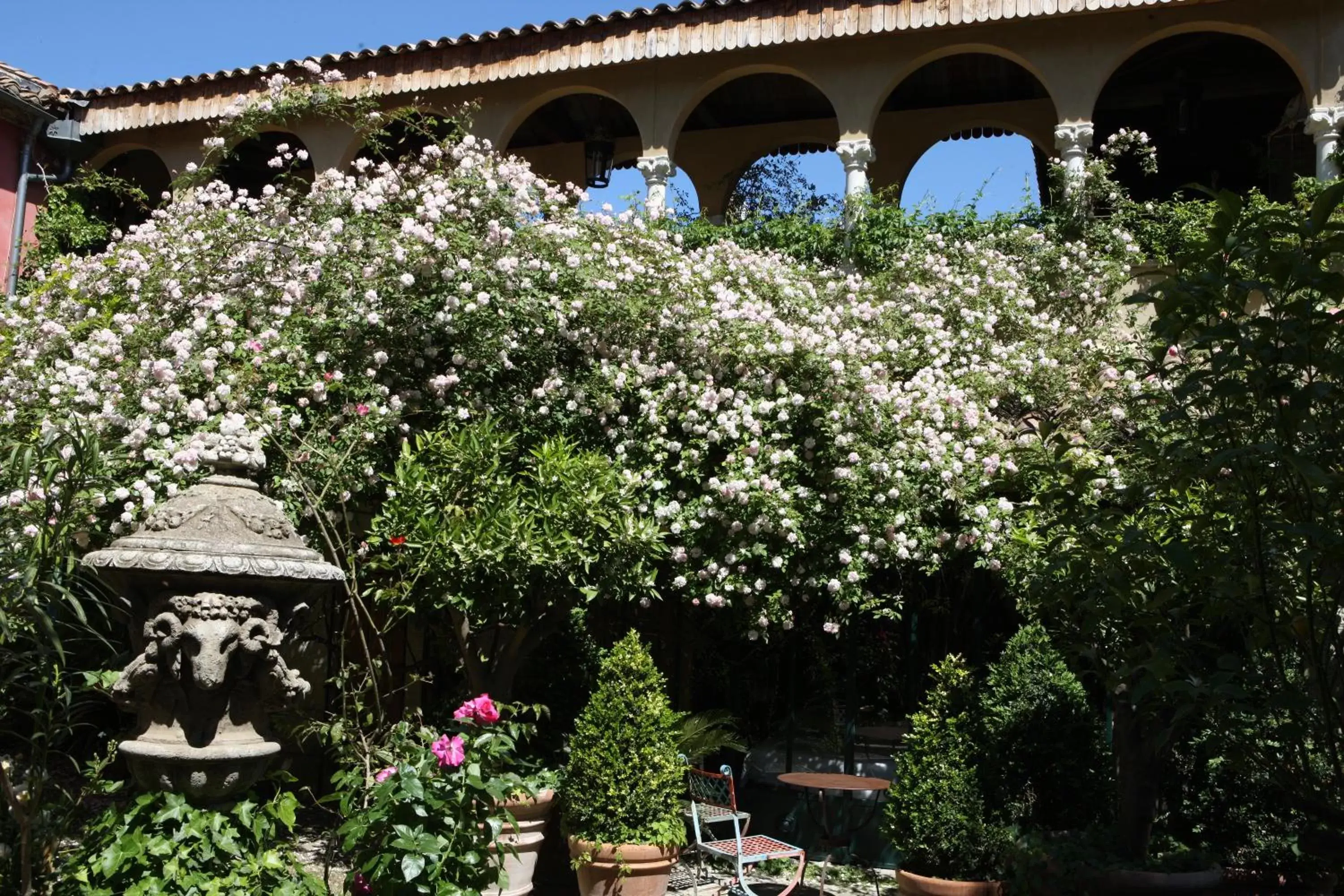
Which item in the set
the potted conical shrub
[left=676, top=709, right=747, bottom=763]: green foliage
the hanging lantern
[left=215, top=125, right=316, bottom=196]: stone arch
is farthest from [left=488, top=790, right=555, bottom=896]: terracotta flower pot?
[left=215, top=125, right=316, bottom=196]: stone arch

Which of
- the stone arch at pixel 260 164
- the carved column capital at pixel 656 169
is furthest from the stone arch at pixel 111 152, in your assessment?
the carved column capital at pixel 656 169

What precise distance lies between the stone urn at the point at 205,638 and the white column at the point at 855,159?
8.18 metres

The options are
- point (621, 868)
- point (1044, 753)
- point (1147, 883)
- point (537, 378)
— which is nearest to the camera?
point (1147, 883)

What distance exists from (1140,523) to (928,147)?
10294 millimetres

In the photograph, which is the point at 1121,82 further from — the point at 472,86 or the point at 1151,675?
the point at 1151,675

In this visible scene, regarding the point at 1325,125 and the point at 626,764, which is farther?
the point at 1325,125

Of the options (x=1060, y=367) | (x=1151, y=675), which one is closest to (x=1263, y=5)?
(x=1060, y=367)

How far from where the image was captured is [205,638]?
167 inches

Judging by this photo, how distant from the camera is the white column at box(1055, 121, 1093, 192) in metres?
10.9

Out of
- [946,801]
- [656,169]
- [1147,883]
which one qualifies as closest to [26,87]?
[656,169]

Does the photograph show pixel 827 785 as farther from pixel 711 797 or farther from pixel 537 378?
pixel 537 378

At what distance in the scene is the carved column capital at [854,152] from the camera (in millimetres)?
11539

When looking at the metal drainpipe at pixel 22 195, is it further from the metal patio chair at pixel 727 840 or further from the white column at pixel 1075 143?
the white column at pixel 1075 143

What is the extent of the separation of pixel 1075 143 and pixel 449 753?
8810 mm
